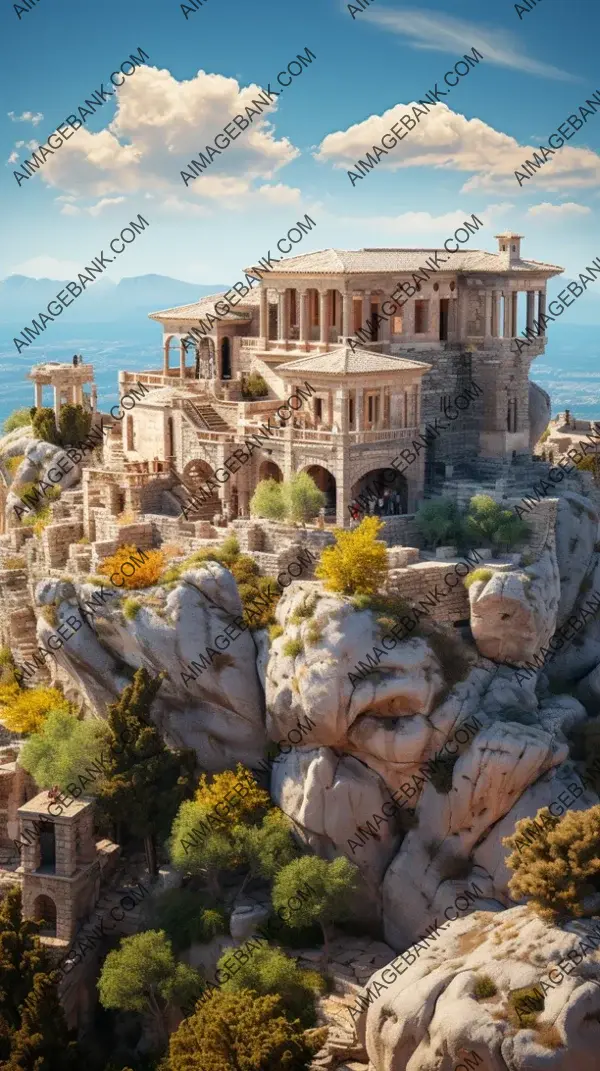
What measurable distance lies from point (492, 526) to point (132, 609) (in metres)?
15.6

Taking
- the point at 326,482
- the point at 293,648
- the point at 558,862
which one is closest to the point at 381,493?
the point at 326,482

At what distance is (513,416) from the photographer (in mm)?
70250

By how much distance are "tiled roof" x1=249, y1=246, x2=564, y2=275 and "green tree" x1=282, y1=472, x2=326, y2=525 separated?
11240 mm

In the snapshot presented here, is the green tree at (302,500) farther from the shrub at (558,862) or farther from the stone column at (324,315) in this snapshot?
the shrub at (558,862)

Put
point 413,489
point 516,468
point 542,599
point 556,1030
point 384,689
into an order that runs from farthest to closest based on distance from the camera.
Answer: point 516,468, point 413,489, point 542,599, point 384,689, point 556,1030

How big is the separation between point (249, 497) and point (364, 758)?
14.3 metres

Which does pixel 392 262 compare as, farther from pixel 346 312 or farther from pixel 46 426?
pixel 46 426

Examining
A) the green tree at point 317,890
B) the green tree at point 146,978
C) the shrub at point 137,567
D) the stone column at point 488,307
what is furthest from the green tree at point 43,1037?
the stone column at point 488,307

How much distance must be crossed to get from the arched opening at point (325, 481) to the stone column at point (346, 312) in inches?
262

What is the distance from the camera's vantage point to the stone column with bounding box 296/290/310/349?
68.3 meters

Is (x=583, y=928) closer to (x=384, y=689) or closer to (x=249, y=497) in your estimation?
(x=384, y=689)

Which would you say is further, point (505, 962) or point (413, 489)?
point (413, 489)

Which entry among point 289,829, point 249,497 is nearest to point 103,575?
point 249,497

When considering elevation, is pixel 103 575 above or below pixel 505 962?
above
